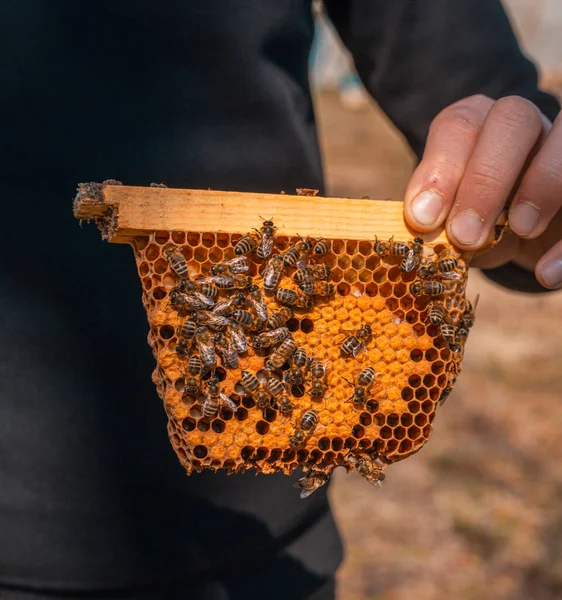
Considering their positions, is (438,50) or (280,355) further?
(438,50)

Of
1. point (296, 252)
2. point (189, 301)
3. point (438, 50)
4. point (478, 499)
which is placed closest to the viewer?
point (189, 301)

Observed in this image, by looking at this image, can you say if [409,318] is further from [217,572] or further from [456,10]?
[456,10]

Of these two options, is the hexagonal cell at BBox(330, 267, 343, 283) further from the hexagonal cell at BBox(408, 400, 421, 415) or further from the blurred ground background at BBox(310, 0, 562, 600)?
the blurred ground background at BBox(310, 0, 562, 600)

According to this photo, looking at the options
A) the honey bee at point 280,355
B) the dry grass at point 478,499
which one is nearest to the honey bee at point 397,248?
the honey bee at point 280,355

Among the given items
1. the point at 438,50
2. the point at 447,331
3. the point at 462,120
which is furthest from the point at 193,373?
the point at 438,50

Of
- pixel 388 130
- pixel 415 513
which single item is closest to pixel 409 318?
pixel 415 513

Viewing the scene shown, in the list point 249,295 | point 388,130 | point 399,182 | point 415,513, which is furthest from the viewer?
point 388,130

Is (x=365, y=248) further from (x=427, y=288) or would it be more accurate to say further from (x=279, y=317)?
(x=279, y=317)

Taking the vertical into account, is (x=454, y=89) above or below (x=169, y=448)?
above
